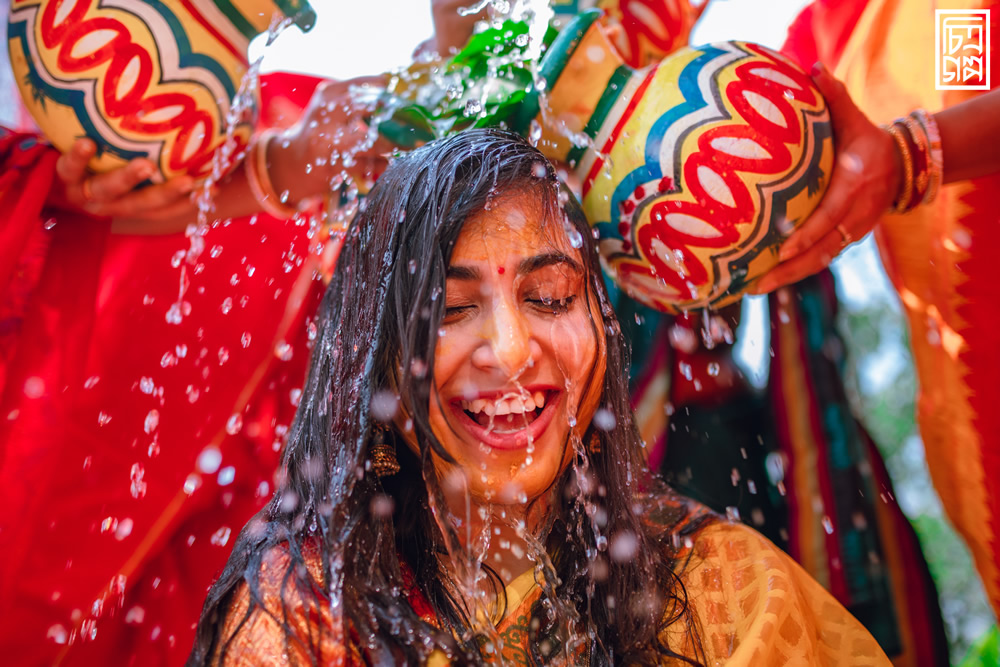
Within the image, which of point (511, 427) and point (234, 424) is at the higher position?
point (511, 427)

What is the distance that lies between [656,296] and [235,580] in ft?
3.39

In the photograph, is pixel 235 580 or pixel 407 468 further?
pixel 407 468

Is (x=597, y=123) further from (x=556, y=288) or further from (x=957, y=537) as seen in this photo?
(x=957, y=537)

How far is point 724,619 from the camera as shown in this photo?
4.84 ft

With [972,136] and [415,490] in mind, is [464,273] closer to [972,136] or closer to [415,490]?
[415,490]

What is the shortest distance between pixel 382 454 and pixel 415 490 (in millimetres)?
103

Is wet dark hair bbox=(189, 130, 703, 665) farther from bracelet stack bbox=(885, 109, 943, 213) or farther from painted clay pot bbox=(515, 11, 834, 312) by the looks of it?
bracelet stack bbox=(885, 109, 943, 213)

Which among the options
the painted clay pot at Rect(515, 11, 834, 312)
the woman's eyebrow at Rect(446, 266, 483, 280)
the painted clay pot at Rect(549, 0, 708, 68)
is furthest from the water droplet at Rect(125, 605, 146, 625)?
the painted clay pot at Rect(549, 0, 708, 68)

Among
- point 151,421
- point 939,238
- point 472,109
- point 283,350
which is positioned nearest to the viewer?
point 472,109

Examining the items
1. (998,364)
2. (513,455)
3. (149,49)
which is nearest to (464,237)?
(513,455)

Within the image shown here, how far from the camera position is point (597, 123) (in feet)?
5.68

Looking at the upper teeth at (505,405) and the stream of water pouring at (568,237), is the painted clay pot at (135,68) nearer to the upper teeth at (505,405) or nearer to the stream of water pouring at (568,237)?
the stream of water pouring at (568,237)

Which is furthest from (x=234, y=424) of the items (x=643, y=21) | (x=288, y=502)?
(x=643, y=21)

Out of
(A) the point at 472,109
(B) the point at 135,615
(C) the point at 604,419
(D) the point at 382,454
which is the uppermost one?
(A) the point at 472,109
